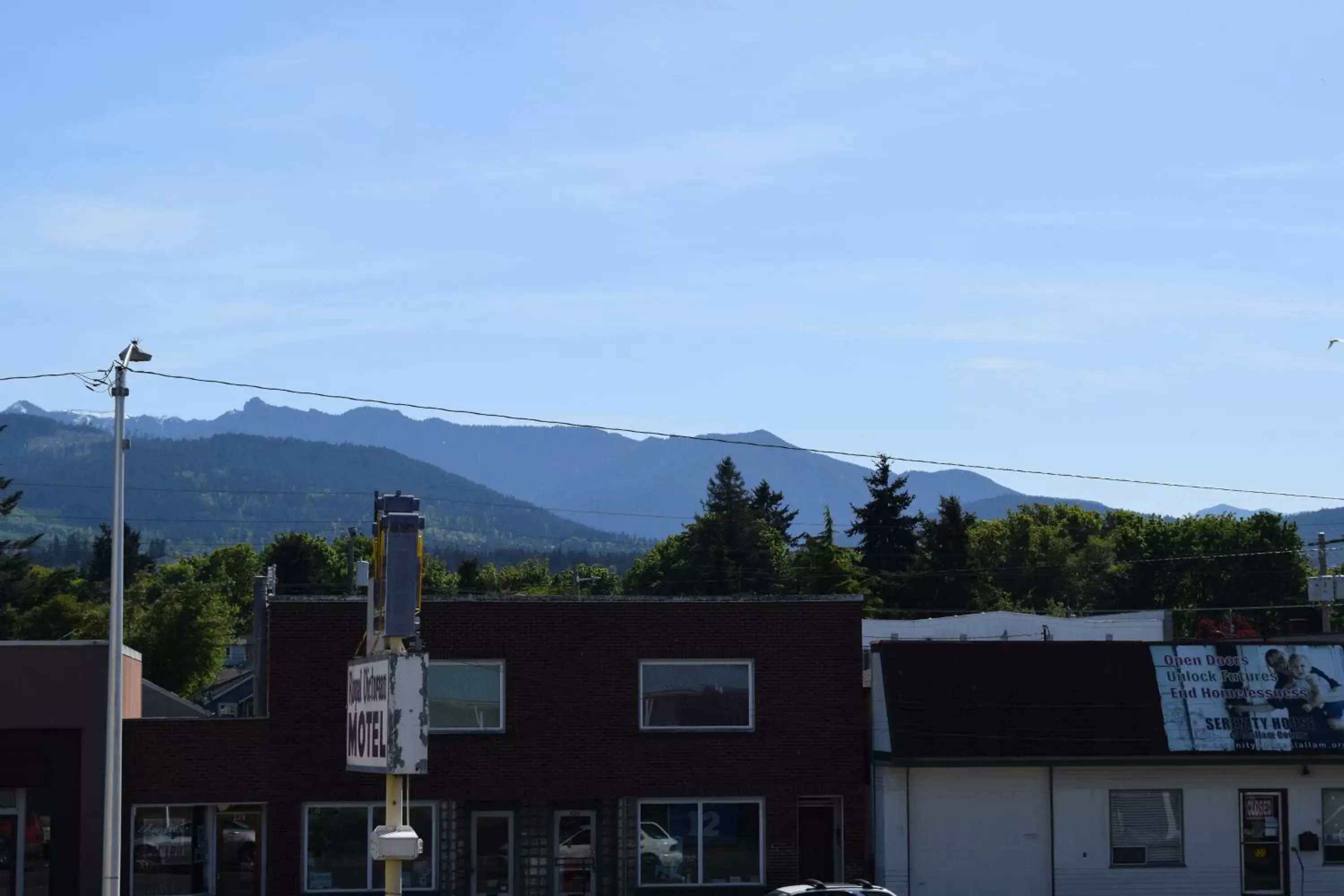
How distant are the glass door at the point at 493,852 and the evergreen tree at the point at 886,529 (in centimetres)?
7448

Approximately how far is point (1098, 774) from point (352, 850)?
1521cm

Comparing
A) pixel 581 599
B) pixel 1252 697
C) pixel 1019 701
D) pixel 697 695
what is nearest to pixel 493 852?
pixel 697 695

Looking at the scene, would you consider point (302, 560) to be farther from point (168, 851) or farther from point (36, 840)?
point (36, 840)

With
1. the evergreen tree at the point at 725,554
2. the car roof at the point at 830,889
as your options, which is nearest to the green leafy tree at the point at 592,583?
the evergreen tree at the point at 725,554

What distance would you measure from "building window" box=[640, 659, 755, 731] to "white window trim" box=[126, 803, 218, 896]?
8175mm

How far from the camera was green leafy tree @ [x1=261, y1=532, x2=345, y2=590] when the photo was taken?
136m

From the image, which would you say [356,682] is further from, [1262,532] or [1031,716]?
[1262,532]

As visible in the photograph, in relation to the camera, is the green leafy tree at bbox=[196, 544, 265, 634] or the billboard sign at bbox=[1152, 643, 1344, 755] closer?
the billboard sign at bbox=[1152, 643, 1344, 755]

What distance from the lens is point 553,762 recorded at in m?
32.9

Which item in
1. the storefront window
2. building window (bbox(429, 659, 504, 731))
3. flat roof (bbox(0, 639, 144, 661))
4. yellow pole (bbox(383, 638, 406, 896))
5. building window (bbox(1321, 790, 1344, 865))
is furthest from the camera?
building window (bbox(1321, 790, 1344, 865))

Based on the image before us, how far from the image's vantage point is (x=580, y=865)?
3344 centimetres

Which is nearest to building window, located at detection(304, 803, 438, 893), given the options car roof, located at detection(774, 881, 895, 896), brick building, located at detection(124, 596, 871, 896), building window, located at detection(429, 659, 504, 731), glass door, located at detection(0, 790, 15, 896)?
brick building, located at detection(124, 596, 871, 896)

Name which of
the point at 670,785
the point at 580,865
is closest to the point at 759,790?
the point at 670,785

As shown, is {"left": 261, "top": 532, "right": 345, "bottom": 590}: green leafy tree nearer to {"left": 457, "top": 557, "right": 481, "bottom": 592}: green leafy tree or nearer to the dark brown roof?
{"left": 457, "top": 557, "right": 481, "bottom": 592}: green leafy tree
